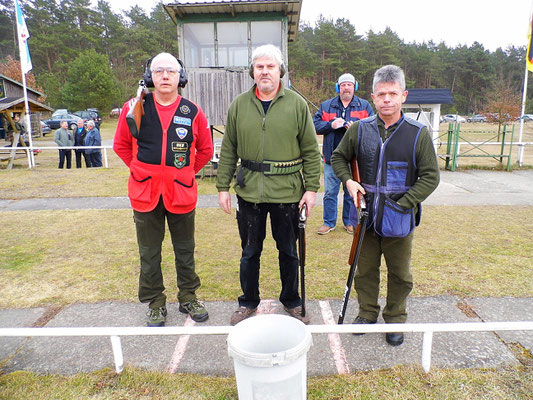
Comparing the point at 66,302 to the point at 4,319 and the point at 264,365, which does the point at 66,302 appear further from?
the point at 264,365

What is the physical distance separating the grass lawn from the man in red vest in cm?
64

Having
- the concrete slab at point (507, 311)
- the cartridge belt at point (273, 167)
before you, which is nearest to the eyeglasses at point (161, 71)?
the cartridge belt at point (273, 167)

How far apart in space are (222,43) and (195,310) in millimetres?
8289

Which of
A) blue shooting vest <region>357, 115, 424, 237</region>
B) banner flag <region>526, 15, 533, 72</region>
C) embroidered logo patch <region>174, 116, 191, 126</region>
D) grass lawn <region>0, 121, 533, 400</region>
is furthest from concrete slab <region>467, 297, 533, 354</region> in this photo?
banner flag <region>526, 15, 533, 72</region>

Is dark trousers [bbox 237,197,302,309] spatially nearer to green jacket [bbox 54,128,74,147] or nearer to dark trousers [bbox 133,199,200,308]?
dark trousers [bbox 133,199,200,308]

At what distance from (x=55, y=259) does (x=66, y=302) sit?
53.2 inches

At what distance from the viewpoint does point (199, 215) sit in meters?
6.91

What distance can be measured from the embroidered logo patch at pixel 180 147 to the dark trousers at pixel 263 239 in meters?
0.59

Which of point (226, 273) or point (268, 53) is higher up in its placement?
point (268, 53)

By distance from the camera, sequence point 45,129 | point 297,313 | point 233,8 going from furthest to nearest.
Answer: point 45,129, point 233,8, point 297,313

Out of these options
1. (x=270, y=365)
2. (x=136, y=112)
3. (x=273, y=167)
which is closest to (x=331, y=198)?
(x=273, y=167)

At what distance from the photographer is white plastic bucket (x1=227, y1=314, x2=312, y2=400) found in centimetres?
184

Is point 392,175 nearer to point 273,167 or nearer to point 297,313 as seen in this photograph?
point 273,167

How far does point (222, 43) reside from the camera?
9.96 metres
